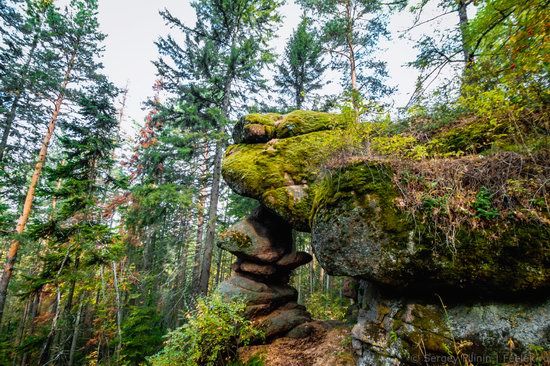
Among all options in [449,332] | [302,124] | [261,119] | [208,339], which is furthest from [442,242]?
[261,119]

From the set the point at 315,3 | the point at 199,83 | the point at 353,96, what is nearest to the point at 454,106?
the point at 353,96

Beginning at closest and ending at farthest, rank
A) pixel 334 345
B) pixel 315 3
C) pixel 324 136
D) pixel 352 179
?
pixel 352 179
pixel 334 345
pixel 324 136
pixel 315 3

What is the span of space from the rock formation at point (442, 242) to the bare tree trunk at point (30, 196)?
39.4 feet

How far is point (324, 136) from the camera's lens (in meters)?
7.41

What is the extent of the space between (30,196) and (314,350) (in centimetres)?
1314

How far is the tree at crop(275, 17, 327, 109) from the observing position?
41.1 ft

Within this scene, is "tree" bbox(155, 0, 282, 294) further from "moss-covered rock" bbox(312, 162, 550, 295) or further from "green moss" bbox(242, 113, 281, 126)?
"moss-covered rock" bbox(312, 162, 550, 295)

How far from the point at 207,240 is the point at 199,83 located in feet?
24.9

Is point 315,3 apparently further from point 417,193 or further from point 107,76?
point 107,76

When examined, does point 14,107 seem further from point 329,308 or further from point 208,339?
point 329,308

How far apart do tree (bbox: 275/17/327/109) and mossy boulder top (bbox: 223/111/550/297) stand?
28.7ft

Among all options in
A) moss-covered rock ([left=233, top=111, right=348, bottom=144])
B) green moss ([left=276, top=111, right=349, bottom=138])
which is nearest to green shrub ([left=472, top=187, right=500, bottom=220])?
moss-covered rock ([left=233, top=111, right=348, bottom=144])

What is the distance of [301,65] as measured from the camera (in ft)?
44.3

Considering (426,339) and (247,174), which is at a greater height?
(247,174)
